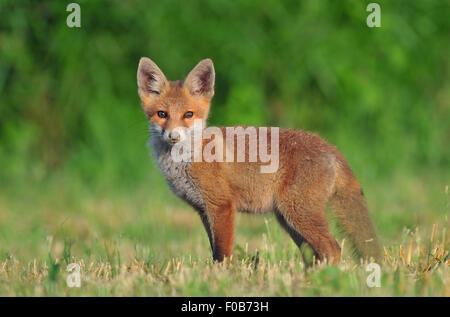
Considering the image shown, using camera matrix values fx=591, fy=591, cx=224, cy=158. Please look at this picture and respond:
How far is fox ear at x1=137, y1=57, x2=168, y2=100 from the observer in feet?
16.0

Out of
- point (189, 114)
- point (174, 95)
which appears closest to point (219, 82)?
point (174, 95)

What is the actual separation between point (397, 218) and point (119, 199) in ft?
12.0

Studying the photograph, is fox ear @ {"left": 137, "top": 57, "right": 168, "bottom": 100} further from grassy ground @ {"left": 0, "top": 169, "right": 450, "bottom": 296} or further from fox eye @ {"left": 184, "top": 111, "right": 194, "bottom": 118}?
grassy ground @ {"left": 0, "top": 169, "right": 450, "bottom": 296}

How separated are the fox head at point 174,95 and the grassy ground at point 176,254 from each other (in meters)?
1.04

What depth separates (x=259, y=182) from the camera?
4699 mm

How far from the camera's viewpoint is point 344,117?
32.5ft

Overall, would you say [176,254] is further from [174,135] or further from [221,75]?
[221,75]

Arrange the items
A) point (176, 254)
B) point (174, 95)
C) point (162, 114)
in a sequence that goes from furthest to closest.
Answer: point (176, 254) → point (174, 95) → point (162, 114)

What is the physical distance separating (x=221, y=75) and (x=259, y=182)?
524cm

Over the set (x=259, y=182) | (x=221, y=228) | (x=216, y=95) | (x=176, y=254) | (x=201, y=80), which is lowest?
(x=176, y=254)

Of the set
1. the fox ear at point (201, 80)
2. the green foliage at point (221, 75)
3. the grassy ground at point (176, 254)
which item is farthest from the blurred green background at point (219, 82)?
the fox ear at point (201, 80)
